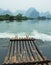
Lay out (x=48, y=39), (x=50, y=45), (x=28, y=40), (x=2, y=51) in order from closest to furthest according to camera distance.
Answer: (x=28, y=40) → (x=2, y=51) → (x=50, y=45) → (x=48, y=39)

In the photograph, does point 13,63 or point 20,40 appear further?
point 20,40

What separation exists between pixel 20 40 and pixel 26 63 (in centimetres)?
538

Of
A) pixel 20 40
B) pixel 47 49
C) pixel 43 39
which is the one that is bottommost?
pixel 43 39

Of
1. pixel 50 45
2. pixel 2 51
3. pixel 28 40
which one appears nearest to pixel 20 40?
pixel 28 40

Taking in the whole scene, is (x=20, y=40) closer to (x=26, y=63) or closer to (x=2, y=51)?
(x=2, y=51)

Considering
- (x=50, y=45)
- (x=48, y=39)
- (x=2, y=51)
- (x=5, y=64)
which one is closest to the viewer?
(x=5, y=64)

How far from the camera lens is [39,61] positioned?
23.3 feet

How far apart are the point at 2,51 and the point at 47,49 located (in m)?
2.66

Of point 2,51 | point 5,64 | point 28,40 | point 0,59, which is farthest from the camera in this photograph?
point 2,51

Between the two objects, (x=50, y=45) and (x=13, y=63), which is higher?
(x=13, y=63)

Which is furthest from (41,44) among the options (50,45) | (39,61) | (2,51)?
(39,61)

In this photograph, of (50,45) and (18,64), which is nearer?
(18,64)

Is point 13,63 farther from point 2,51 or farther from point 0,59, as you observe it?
point 2,51

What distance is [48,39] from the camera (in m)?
17.8
